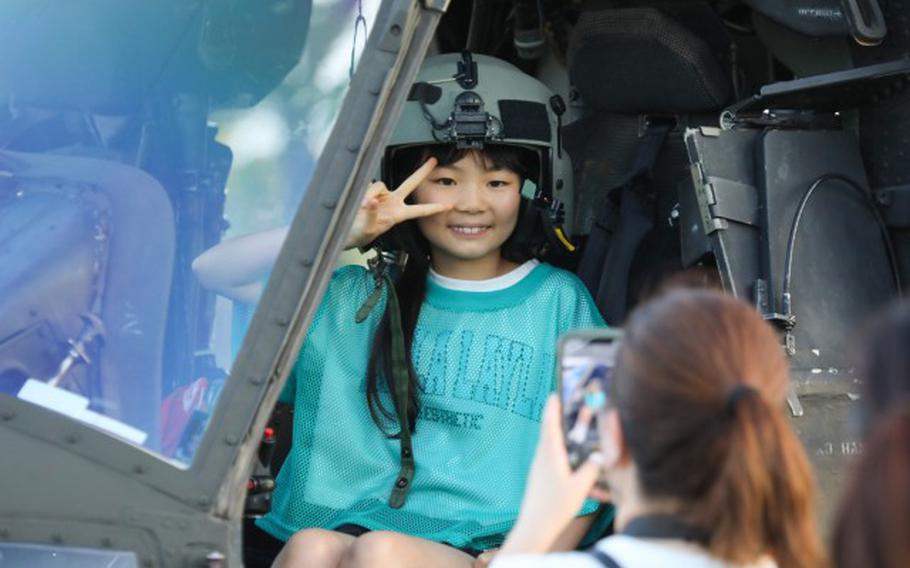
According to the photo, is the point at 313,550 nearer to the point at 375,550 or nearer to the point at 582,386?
the point at 375,550

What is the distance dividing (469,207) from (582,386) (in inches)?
61.0

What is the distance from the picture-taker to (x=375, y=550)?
2.64 metres

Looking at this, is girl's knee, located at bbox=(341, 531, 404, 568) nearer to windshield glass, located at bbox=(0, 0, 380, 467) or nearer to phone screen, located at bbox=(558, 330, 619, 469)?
windshield glass, located at bbox=(0, 0, 380, 467)

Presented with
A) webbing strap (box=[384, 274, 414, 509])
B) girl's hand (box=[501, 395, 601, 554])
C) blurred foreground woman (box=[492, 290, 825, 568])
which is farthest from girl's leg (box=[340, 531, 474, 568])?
blurred foreground woman (box=[492, 290, 825, 568])

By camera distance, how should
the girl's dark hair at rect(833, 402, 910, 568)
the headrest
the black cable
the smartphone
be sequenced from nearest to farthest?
the girl's dark hair at rect(833, 402, 910, 568), the smartphone, the black cable, the headrest

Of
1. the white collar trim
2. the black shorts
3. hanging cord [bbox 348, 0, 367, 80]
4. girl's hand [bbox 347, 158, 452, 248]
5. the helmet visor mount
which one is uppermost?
the helmet visor mount

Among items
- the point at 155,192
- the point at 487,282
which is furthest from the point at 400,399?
the point at 155,192

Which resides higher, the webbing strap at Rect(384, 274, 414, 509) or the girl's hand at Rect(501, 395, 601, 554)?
the webbing strap at Rect(384, 274, 414, 509)

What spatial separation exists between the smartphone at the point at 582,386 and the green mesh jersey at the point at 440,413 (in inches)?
50.6

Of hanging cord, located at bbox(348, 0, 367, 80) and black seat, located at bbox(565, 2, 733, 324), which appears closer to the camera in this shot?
hanging cord, located at bbox(348, 0, 367, 80)

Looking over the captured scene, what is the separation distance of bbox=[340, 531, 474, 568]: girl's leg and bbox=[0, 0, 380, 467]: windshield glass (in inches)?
19.7

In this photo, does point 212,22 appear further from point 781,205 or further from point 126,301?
point 781,205

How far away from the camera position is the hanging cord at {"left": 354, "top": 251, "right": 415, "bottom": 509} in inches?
119

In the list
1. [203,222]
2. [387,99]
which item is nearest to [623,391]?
[387,99]
